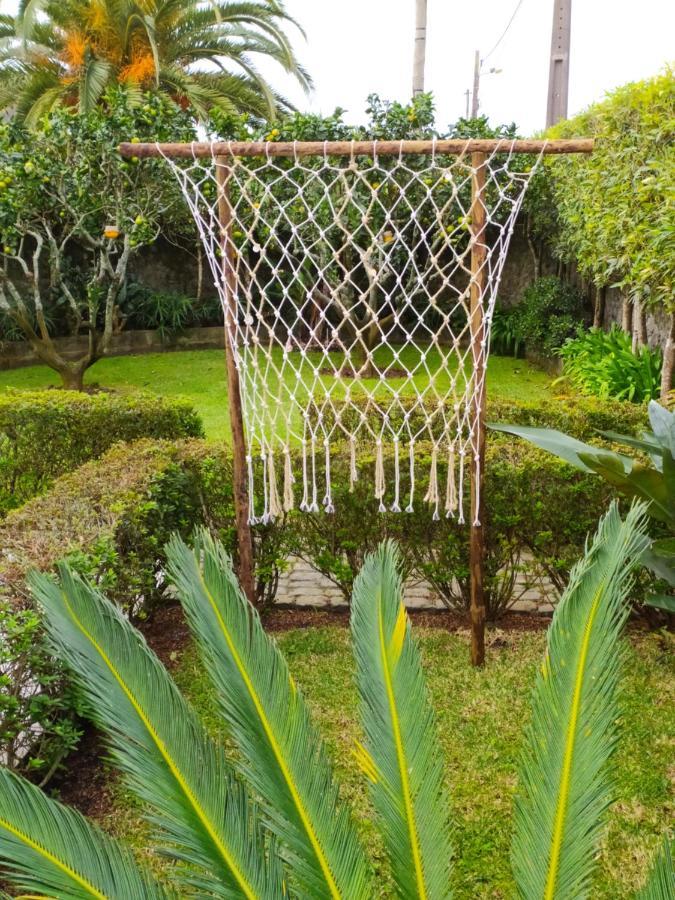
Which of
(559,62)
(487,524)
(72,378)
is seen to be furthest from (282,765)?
(559,62)

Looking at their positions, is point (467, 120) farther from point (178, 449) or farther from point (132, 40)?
point (178, 449)

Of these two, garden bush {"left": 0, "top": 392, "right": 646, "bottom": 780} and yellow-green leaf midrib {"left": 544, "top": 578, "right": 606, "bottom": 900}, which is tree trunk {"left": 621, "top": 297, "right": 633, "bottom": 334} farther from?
yellow-green leaf midrib {"left": 544, "top": 578, "right": 606, "bottom": 900}

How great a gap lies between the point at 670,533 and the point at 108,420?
372 cm

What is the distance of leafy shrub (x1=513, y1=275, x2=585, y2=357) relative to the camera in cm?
1096

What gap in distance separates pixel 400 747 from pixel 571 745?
0.33 m

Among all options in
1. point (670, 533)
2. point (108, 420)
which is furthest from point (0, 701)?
point (108, 420)

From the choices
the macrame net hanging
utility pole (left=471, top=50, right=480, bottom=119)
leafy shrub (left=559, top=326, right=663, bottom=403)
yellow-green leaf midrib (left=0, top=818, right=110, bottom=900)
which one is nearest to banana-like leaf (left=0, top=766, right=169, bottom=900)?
yellow-green leaf midrib (left=0, top=818, right=110, bottom=900)

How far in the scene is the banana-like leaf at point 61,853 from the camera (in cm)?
135

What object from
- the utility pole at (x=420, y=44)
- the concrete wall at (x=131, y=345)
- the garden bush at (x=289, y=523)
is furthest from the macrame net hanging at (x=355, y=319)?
the utility pole at (x=420, y=44)

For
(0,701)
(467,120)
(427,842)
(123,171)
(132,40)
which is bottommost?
(0,701)

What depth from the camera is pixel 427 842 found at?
1479 millimetres

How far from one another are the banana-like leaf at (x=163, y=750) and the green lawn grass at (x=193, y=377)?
24.2 ft

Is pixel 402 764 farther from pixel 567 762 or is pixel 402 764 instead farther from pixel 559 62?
A: pixel 559 62

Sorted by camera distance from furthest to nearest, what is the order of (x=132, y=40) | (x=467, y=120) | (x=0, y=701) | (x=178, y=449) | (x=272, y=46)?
(x=272, y=46) → (x=132, y=40) → (x=467, y=120) → (x=178, y=449) → (x=0, y=701)
